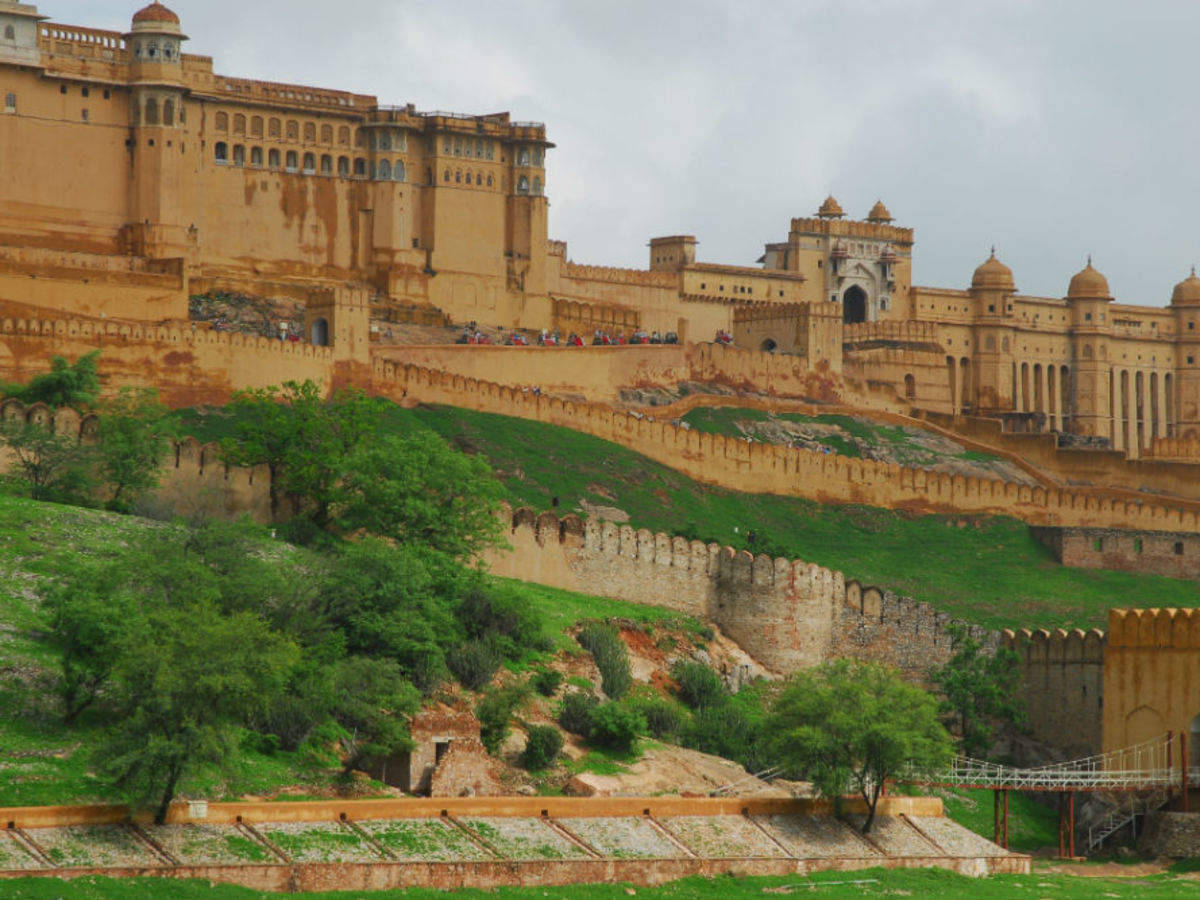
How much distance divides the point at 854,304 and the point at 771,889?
7988cm

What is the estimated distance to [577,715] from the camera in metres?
56.9

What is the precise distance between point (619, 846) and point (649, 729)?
32.3ft

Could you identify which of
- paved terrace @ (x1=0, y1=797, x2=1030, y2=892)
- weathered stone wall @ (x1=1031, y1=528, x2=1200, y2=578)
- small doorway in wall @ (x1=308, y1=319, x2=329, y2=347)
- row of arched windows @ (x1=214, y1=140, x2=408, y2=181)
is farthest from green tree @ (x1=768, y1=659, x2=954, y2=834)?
row of arched windows @ (x1=214, y1=140, x2=408, y2=181)

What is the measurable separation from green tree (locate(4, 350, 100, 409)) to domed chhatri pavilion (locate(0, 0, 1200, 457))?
4720 mm

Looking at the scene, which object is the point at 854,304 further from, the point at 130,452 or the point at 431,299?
the point at 130,452

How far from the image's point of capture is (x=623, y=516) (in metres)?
79.8

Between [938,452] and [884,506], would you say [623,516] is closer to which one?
[884,506]

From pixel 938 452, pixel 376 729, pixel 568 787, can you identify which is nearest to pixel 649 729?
pixel 568 787

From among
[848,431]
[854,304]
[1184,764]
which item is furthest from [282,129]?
[1184,764]

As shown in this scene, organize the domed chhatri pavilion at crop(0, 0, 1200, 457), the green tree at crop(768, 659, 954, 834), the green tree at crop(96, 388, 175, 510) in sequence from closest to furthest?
the green tree at crop(768, 659, 954, 834)
the green tree at crop(96, 388, 175, 510)
the domed chhatri pavilion at crop(0, 0, 1200, 457)

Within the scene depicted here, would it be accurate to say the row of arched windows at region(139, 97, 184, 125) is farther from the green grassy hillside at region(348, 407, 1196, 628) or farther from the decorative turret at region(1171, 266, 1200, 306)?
the decorative turret at region(1171, 266, 1200, 306)

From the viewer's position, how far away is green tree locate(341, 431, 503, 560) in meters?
63.9

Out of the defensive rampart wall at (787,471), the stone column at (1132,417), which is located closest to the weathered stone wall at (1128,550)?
the defensive rampart wall at (787,471)

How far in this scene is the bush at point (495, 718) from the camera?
54125mm
